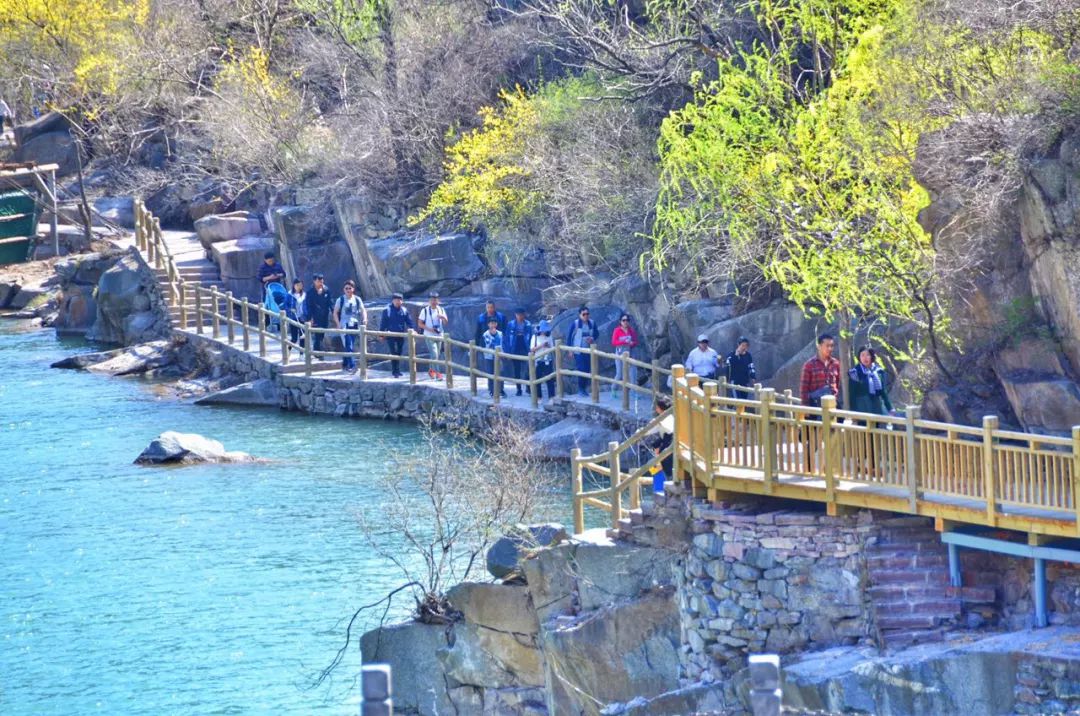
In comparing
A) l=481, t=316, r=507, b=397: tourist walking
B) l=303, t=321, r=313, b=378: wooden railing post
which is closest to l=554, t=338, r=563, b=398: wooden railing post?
l=481, t=316, r=507, b=397: tourist walking

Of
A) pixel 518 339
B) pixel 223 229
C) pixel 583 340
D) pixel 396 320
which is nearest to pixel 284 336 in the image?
pixel 396 320

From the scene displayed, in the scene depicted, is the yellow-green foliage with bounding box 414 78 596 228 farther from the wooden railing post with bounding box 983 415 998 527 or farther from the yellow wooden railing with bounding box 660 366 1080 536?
the wooden railing post with bounding box 983 415 998 527

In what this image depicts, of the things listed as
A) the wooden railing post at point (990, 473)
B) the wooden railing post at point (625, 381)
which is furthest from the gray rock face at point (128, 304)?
the wooden railing post at point (990, 473)

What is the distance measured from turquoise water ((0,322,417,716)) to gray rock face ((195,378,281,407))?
461 millimetres

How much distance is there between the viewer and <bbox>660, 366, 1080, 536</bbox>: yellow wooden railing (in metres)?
14.7

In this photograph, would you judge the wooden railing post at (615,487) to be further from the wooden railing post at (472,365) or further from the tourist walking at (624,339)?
the wooden railing post at (472,365)

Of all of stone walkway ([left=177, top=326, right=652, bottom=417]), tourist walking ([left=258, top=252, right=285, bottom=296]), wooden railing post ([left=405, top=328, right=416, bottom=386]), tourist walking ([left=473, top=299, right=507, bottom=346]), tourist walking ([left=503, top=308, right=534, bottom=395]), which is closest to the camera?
stone walkway ([left=177, top=326, right=652, bottom=417])

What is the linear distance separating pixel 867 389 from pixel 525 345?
46.0ft

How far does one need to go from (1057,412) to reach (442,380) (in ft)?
56.0

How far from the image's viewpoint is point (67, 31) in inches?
2205

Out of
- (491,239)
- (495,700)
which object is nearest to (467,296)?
(491,239)

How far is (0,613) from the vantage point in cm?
2314

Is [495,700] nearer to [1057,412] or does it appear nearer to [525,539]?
[525,539]

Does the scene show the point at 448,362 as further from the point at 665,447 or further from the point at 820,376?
the point at 820,376
